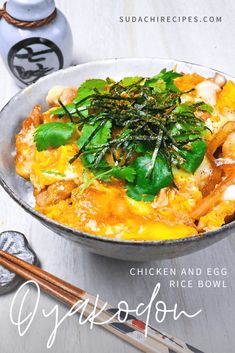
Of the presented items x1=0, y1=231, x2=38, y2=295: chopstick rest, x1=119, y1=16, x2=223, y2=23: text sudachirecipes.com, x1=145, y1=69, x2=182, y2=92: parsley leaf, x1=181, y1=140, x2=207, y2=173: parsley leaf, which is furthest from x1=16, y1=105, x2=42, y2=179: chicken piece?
x1=119, y1=16, x2=223, y2=23: text sudachirecipes.com

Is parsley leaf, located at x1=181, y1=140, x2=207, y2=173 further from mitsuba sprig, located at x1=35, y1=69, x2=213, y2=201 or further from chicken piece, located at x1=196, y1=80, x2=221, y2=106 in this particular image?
chicken piece, located at x1=196, y1=80, x2=221, y2=106

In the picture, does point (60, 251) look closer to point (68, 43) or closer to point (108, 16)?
point (68, 43)

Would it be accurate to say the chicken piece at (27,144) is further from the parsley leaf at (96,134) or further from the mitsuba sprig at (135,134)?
the parsley leaf at (96,134)

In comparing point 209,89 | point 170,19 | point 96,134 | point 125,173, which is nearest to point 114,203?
point 125,173

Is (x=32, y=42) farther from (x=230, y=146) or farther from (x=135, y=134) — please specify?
(x=230, y=146)

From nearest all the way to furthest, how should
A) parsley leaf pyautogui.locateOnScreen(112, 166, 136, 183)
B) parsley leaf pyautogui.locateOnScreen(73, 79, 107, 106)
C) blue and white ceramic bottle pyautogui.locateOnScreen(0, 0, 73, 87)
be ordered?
parsley leaf pyautogui.locateOnScreen(112, 166, 136, 183), parsley leaf pyautogui.locateOnScreen(73, 79, 107, 106), blue and white ceramic bottle pyautogui.locateOnScreen(0, 0, 73, 87)

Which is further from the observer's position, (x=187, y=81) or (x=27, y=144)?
(x=187, y=81)
